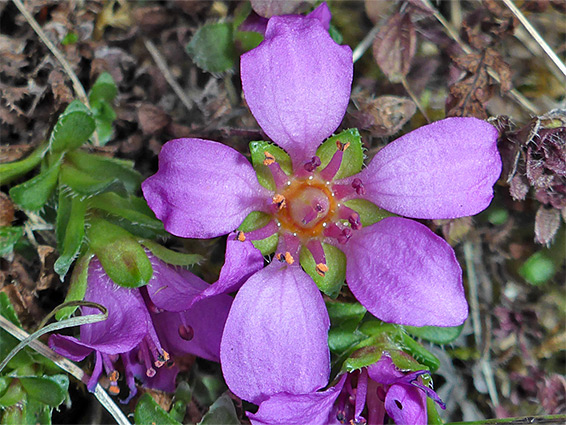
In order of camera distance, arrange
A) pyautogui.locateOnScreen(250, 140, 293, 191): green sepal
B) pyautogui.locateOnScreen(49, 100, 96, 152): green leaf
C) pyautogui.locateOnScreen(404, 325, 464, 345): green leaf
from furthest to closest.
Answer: pyautogui.locateOnScreen(404, 325, 464, 345): green leaf < pyautogui.locateOnScreen(49, 100, 96, 152): green leaf < pyautogui.locateOnScreen(250, 140, 293, 191): green sepal

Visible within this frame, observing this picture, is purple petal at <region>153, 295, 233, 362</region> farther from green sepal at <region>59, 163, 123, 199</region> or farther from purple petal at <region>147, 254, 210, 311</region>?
green sepal at <region>59, 163, 123, 199</region>

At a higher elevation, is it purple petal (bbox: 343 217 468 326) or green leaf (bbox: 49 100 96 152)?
green leaf (bbox: 49 100 96 152)

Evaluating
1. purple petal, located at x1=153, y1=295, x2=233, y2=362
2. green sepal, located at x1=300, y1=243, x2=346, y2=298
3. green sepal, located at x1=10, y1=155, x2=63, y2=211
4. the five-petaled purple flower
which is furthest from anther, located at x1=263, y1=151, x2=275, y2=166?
green sepal, located at x1=10, y1=155, x2=63, y2=211

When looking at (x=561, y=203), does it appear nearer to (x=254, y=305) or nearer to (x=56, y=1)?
(x=254, y=305)

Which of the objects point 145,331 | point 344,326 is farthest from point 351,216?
point 145,331

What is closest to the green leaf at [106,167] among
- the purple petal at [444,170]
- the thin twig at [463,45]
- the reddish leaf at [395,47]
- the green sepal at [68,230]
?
the green sepal at [68,230]

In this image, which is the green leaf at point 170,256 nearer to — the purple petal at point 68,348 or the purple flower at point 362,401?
the purple petal at point 68,348

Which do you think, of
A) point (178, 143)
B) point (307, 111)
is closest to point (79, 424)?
point (178, 143)
